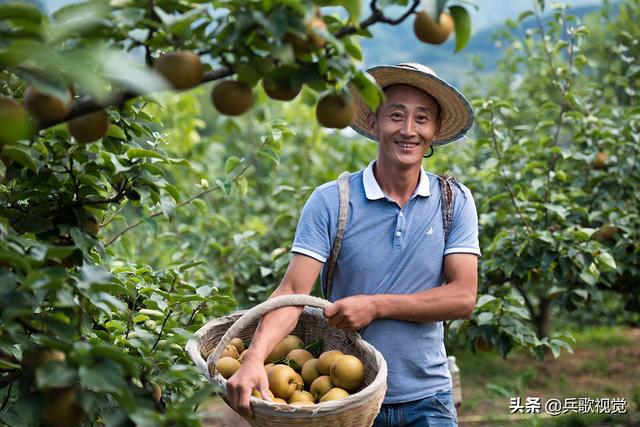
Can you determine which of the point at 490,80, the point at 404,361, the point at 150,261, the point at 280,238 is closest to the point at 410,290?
the point at 404,361

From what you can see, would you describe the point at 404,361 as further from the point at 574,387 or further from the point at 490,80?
the point at 490,80

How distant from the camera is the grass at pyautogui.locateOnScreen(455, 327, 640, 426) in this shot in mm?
4543

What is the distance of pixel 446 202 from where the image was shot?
7.17 ft

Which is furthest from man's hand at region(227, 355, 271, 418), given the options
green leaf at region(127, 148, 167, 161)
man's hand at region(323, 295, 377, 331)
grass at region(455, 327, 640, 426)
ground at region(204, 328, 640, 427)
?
grass at region(455, 327, 640, 426)

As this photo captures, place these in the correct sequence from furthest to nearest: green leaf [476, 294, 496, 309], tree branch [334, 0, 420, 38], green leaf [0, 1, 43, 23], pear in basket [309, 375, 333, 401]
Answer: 1. green leaf [476, 294, 496, 309]
2. pear in basket [309, 375, 333, 401]
3. tree branch [334, 0, 420, 38]
4. green leaf [0, 1, 43, 23]

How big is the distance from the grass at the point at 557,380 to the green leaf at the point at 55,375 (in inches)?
143

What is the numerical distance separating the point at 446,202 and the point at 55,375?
1333 millimetres

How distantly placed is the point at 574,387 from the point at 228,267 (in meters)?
2.85

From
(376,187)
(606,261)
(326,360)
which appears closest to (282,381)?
(326,360)

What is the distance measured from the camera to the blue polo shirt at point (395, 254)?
208 centimetres

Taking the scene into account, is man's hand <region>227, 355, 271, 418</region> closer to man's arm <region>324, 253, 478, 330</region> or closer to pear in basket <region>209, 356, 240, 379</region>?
pear in basket <region>209, 356, 240, 379</region>

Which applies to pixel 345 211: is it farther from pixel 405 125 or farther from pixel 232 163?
pixel 232 163

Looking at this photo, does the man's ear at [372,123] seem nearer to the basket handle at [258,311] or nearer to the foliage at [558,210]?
the basket handle at [258,311]

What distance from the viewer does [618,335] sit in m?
7.15
